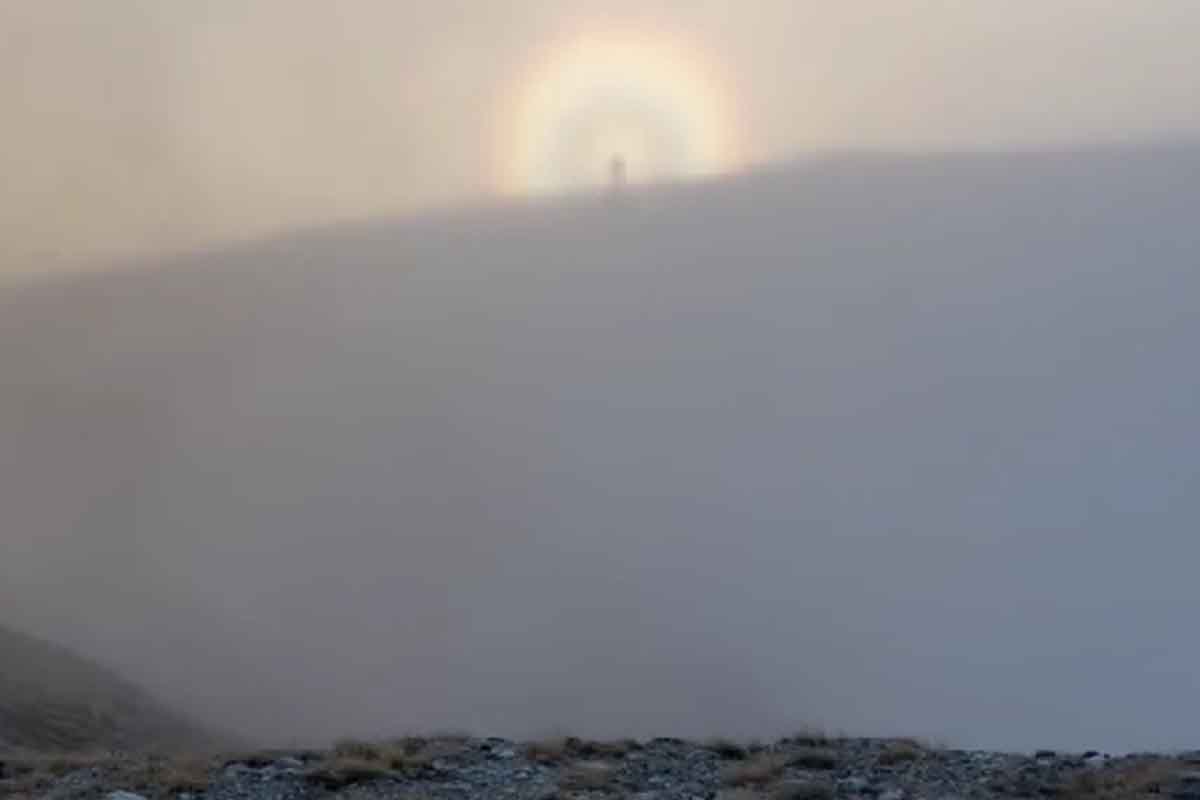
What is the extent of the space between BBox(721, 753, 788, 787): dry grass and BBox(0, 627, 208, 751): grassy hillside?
26.1 meters

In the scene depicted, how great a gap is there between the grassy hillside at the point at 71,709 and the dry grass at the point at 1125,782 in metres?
29.8

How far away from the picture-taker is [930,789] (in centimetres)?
2236

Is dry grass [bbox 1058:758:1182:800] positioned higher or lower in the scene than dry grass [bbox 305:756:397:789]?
lower

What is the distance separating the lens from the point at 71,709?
230 ft

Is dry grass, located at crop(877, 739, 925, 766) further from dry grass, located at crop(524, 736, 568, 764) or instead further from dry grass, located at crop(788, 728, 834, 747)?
dry grass, located at crop(524, 736, 568, 764)

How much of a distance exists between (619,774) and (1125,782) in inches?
259

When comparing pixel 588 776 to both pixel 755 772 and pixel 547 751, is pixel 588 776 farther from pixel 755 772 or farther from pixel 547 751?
pixel 547 751

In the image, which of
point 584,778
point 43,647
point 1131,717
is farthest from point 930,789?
point 1131,717

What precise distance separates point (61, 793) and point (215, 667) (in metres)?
142

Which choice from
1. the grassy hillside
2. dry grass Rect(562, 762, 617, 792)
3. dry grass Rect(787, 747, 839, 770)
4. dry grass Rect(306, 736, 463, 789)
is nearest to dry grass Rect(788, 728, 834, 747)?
dry grass Rect(787, 747, 839, 770)

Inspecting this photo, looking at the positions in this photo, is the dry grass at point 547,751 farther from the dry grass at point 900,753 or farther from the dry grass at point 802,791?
the dry grass at point 900,753

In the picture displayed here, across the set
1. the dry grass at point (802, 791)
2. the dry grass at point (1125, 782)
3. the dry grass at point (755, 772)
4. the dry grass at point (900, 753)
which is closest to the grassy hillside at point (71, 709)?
the dry grass at point (755, 772)

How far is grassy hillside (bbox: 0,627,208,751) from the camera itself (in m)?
59.6

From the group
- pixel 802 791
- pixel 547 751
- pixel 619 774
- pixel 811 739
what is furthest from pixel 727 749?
pixel 802 791
